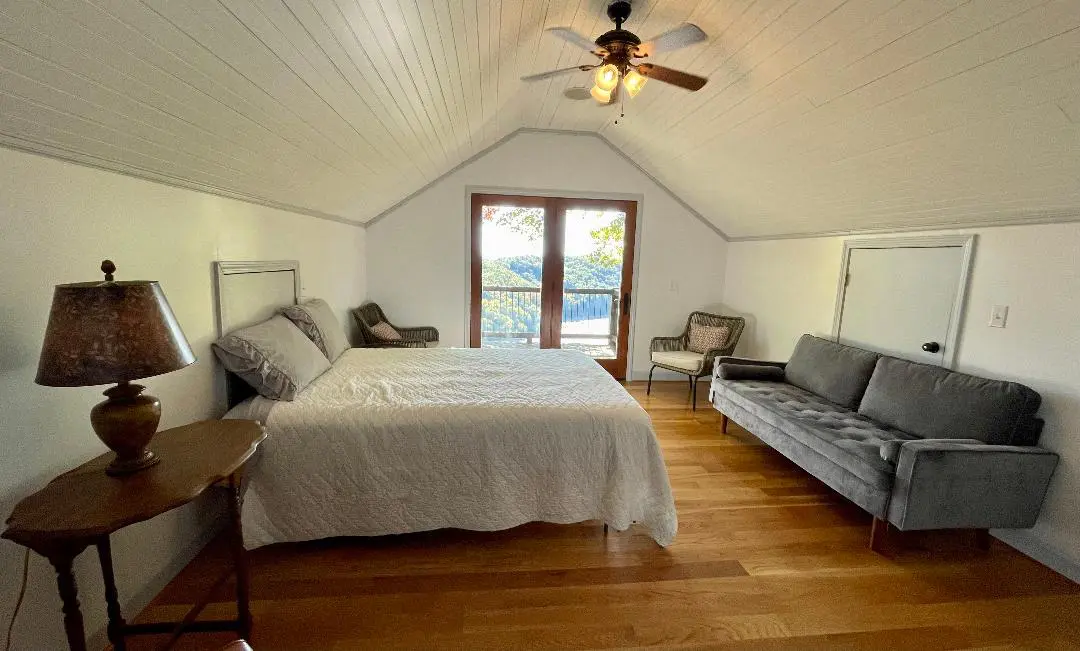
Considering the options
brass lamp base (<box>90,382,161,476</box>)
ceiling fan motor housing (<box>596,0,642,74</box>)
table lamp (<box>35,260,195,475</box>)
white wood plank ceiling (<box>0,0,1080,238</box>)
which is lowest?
brass lamp base (<box>90,382,161,476</box>)

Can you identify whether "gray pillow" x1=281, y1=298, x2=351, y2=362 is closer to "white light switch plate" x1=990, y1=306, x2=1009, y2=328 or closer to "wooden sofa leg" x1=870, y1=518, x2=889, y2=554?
"wooden sofa leg" x1=870, y1=518, x2=889, y2=554

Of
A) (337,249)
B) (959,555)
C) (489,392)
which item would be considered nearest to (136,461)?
(489,392)

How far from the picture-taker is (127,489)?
1191mm

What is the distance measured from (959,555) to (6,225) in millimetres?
3963

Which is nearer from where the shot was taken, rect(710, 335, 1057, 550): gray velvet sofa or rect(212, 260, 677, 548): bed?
rect(212, 260, 677, 548): bed

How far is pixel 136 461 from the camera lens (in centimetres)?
128

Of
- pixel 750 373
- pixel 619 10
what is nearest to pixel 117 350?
pixel 619 10

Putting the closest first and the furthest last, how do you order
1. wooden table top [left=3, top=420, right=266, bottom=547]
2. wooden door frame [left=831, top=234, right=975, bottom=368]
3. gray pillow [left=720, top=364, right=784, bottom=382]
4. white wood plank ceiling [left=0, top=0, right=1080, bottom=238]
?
1. wooden table top [left=3, top=420, right=266, bottom=547]
2. white wood plank ceiling [left=0, top=0, right=1080, bottom=238]
3. wooden door frame [left=831, top=234, right=975, bottom=368]
4. gray pillow [left=720, top=364, right=784, bottom=382]

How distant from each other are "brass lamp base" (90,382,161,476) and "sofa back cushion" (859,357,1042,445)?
3491 millimetres

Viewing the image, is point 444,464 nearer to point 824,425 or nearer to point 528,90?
point 824,425

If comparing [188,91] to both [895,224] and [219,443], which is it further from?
[895,224]

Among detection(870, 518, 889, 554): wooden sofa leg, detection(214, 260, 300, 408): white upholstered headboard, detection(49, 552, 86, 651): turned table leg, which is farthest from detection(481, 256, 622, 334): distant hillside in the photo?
detection(49, 552, 86, 651): turned table leg

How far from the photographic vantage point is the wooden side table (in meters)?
1.04

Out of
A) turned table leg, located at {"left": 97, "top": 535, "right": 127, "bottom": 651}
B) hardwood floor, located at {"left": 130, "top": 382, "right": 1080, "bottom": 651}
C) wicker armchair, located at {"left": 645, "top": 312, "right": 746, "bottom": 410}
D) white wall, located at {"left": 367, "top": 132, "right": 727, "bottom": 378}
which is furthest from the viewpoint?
white wall, located at {"left": 367, "top": 132, "right": 727, "bottom": 378}
